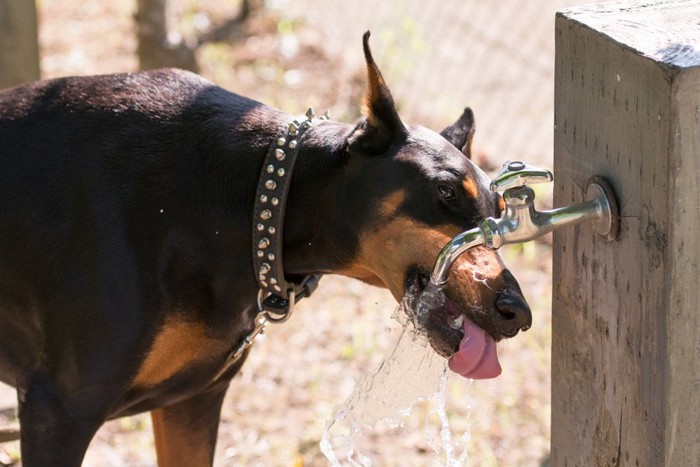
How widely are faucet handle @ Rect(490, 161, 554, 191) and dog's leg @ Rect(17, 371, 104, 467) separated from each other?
56.7 inches

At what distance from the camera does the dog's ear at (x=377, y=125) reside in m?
3.08

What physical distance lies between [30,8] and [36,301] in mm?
2740

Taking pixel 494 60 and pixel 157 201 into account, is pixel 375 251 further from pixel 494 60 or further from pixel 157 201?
pixel 494 60

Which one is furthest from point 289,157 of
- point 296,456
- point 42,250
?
point 296,456

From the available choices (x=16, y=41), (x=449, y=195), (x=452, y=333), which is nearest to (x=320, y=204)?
(x=449, y=195)

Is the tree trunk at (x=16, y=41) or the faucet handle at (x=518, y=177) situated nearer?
the faucet handle at (x=518, y=177)

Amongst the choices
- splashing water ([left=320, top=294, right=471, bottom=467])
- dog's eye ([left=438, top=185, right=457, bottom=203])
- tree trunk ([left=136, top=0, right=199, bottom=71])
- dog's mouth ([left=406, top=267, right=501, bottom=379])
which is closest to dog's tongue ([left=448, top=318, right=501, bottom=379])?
dog's mouth ([left=406, top=267, right=501, bottom=379])

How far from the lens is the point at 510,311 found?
2855 mm

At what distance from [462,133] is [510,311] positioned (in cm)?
74

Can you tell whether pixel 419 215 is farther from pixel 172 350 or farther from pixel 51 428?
pixel 51 428

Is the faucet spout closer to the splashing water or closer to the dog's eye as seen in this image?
the dog's eye

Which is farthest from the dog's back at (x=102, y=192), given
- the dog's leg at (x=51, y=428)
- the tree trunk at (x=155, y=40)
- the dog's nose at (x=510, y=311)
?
the tree trunk at (x=155, y=40)

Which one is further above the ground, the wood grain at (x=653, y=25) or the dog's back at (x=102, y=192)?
the wood grain at (x=653, y=25)

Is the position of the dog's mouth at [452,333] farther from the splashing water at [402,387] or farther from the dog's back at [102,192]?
the dog's back at [102,192]
